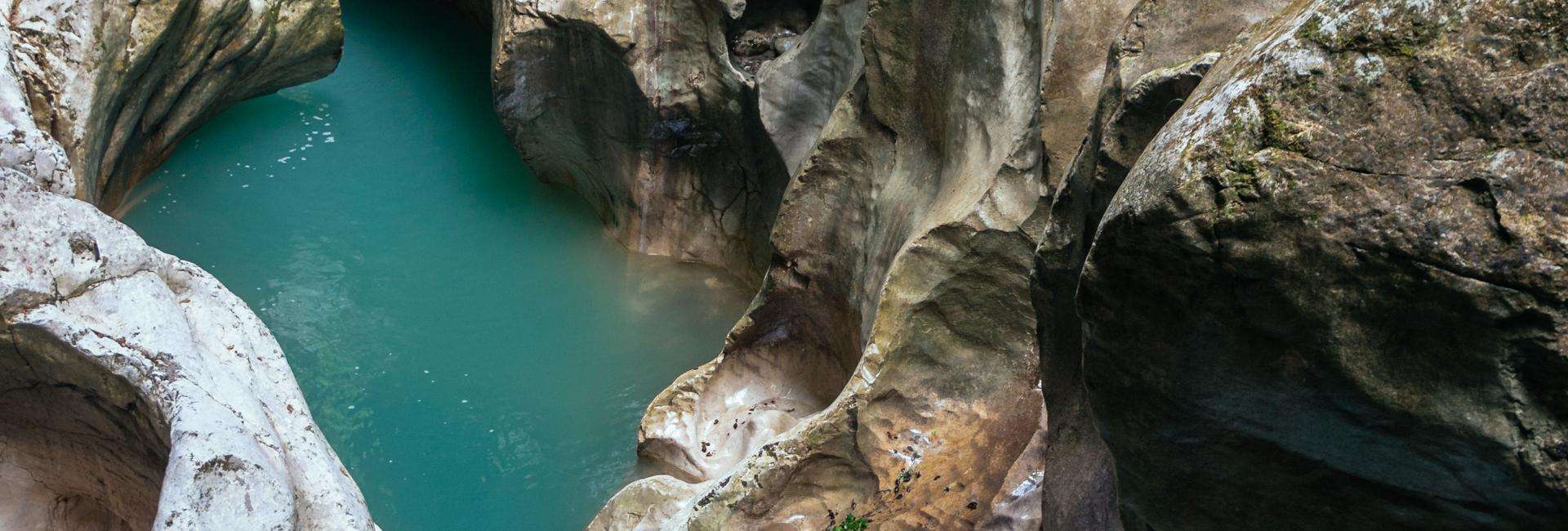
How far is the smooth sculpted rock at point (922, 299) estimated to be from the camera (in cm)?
475

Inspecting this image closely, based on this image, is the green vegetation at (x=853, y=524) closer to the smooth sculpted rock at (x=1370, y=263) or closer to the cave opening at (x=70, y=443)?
the cave opening at (x=70, y=443)

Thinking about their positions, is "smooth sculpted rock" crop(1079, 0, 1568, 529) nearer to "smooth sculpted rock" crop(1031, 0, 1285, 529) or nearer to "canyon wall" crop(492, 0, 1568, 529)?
"canyon wall" crop(492, 0, 1568, 529)

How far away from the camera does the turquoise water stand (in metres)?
6.53

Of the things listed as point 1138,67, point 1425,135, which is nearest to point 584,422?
point 1138,67

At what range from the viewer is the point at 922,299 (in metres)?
4.91

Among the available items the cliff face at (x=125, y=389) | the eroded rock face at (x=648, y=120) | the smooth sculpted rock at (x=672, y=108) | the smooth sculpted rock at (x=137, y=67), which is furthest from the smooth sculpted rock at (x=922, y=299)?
the smooth sculpted rock at (x=137, y=67)

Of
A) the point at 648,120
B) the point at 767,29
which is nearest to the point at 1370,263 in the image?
the point at 767,29

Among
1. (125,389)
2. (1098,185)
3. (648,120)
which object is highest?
(1098,185)

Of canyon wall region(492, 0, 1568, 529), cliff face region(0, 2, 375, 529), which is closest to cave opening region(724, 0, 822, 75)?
canyon wall region(492, 0, 1568, 529)

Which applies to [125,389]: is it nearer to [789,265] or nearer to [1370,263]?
[789,265]

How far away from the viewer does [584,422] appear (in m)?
6.86

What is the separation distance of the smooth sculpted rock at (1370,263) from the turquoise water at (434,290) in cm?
436

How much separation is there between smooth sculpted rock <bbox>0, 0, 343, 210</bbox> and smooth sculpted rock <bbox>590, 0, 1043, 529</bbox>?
2871mm

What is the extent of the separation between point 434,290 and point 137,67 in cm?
203
